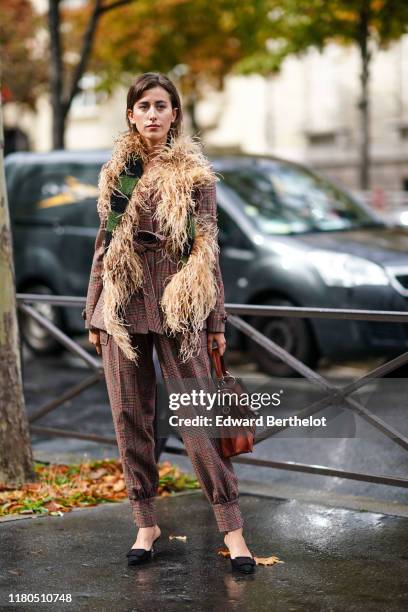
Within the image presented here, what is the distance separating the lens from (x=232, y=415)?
4480mm

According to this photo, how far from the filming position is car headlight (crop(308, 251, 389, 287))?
8883 mm

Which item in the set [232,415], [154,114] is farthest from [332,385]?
[154,114]

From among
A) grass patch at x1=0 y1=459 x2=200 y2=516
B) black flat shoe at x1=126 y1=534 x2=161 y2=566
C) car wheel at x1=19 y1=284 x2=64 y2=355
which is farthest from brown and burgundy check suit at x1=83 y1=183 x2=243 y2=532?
car wheel at x1=19 y1=284 x2=64 y2=355

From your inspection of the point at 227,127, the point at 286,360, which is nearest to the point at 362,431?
the point at 286,360

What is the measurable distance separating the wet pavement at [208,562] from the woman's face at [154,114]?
1.69 m

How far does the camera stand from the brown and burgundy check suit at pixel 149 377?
4.44 m

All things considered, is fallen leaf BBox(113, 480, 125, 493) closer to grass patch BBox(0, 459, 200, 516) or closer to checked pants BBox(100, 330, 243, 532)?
grass patch BBox(0, 459, 200, 516)

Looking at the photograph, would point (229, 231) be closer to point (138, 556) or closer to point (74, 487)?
point (74, 487)

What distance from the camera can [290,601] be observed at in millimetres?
4051

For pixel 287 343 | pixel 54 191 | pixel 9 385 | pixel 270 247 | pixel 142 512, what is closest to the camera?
pixel 142 512

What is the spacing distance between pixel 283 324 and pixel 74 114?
28.9 metres

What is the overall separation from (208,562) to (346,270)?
187 inches

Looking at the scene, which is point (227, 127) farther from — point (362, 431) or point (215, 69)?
point (362, 431)

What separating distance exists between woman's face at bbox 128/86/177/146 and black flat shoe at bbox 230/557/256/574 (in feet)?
5.43
